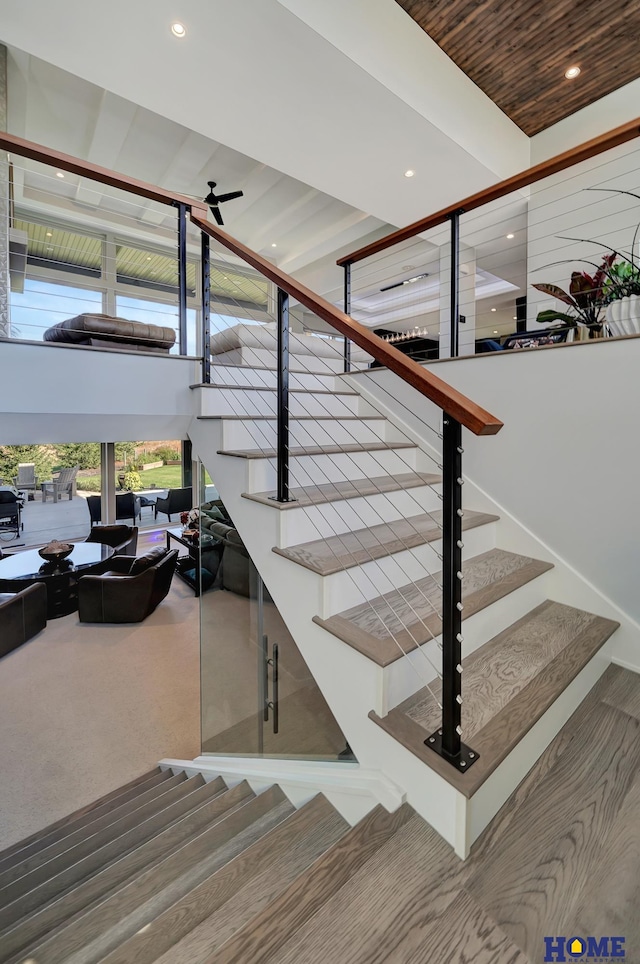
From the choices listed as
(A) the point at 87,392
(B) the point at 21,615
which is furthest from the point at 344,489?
(B) the point at 21,615

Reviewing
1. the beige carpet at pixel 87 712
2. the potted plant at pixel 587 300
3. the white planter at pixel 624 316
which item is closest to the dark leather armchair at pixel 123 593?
the beige carpet at pixel 87 712

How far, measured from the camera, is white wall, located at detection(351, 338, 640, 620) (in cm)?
177

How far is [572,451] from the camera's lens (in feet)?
6.29

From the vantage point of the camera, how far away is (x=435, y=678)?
55.0 inches

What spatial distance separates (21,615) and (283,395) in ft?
13.6

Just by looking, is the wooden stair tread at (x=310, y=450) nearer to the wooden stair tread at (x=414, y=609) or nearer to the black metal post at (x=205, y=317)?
the black metal post at (x=205, y=317)

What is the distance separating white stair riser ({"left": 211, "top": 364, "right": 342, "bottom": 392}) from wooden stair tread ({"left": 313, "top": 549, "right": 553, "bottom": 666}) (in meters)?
1.43

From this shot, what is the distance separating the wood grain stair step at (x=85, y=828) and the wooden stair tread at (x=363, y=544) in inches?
70.2

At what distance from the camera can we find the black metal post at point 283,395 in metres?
1.59

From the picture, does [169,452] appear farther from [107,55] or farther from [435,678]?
[435,678]

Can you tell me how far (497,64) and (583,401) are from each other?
3.58 meters

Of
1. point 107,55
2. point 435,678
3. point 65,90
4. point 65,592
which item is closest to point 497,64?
point 107,55

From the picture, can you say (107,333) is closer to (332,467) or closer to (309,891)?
(332,467)

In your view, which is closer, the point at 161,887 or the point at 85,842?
the point at 161,887
